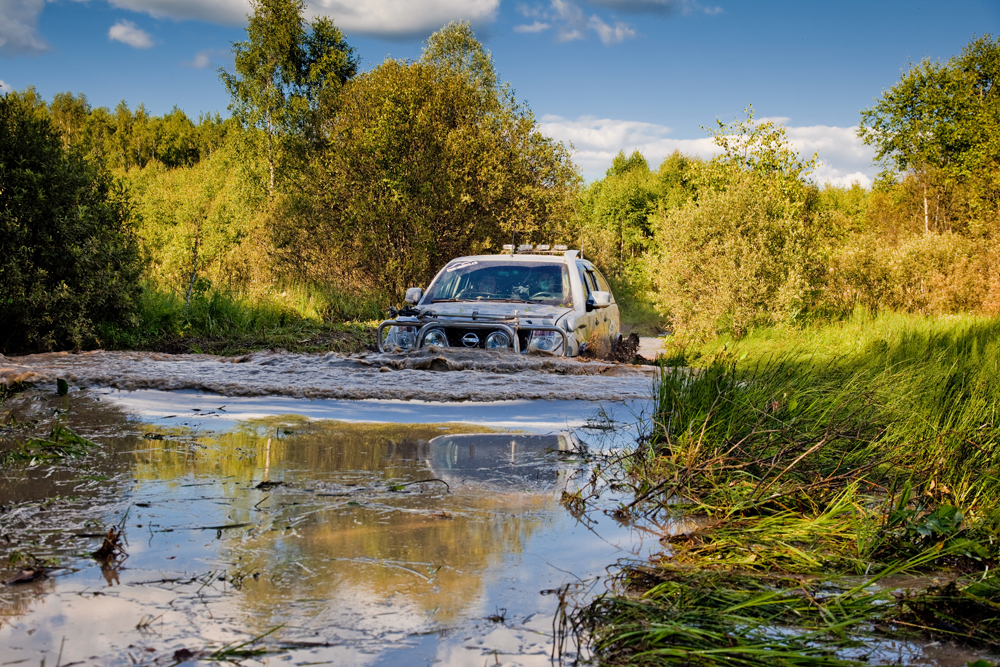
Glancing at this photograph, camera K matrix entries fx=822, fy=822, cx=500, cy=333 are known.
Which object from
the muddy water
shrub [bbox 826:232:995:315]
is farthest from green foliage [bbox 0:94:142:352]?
shrub [bbox 826:232:995:315]

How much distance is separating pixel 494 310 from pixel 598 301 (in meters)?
1.38

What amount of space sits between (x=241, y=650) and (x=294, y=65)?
126 ft

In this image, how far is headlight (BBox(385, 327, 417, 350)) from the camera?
30.2 ft

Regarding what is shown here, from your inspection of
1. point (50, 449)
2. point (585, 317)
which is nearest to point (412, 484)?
point (50, 449)

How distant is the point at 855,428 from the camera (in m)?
5.01

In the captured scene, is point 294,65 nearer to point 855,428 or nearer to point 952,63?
point 952,63

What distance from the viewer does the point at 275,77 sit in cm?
3712

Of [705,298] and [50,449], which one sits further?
[705,298]

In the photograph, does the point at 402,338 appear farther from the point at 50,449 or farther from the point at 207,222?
the point at 207,222

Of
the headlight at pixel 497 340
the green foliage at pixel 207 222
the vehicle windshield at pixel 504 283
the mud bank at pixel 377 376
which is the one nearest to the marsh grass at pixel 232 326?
the mud bank at pixel 377 376

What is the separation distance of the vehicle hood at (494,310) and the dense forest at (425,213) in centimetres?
503

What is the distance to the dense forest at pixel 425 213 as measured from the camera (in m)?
11.1

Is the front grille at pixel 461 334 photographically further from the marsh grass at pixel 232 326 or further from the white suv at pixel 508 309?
the marsh grass at pixel 232 326

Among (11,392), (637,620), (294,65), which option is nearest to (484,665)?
(637,620)
